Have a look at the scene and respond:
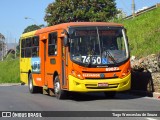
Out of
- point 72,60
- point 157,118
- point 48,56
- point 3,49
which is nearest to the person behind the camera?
point 157,118

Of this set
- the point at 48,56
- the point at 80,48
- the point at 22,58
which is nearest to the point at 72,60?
the point at 80,48

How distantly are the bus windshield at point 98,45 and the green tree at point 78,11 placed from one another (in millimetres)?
52860

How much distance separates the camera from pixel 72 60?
1727 cm

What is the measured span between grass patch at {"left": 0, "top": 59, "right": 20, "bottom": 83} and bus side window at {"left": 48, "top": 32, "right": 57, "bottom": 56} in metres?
38.2

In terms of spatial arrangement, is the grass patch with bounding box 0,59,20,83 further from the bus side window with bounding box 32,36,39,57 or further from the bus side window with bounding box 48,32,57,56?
the bus side window with bounding box 48,32,57,56

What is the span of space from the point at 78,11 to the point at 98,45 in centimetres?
5442

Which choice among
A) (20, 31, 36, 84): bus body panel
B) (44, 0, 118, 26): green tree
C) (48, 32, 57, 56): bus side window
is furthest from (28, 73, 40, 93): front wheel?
(44, 0, 118, 26): green tree

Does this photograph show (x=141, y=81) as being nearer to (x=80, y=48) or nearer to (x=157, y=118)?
(x=80, y=48)

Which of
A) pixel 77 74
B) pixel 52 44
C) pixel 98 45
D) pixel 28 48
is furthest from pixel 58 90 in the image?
pixel 28 48

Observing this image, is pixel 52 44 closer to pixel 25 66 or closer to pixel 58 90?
pixel 58 90

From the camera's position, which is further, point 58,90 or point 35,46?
point 35,46

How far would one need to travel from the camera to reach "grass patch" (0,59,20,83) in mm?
61037

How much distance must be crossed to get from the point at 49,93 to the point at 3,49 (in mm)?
129819

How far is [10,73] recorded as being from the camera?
66375 mm
